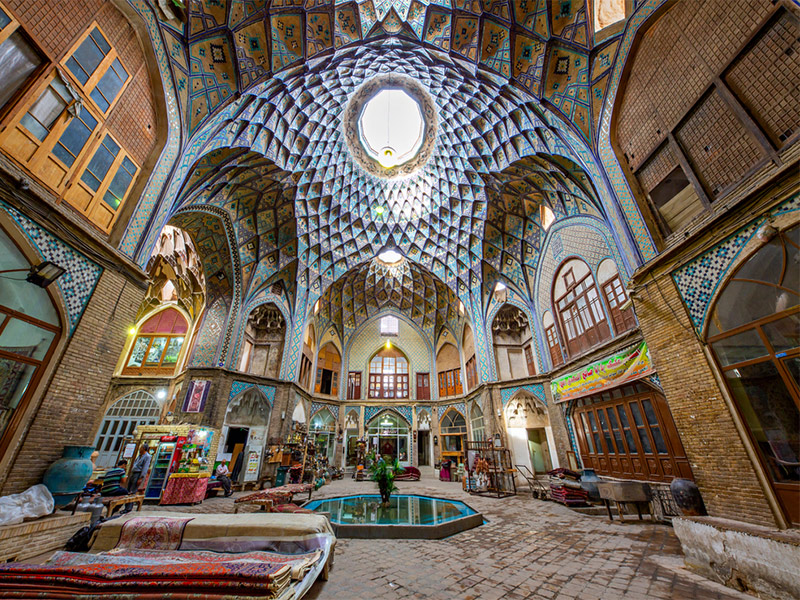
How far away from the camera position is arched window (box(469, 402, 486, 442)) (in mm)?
16969

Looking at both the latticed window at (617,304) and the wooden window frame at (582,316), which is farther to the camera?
the wooden window frame at (582,316)

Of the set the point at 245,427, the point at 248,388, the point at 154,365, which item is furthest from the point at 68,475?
the point at 154,365

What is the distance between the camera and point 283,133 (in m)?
12.3

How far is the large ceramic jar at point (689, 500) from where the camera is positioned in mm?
5918

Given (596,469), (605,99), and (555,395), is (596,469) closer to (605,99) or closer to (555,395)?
(555,395)

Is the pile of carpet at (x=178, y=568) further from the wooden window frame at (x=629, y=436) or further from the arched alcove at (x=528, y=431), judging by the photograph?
the arched alcove at (x=528, y=431)

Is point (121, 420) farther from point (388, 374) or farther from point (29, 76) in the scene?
point (29, 76)

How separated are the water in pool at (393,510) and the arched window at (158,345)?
1212 centimetres

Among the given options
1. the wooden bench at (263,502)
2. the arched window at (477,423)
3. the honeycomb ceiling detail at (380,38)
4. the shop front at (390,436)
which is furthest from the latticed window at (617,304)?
the shop front at (390,436)

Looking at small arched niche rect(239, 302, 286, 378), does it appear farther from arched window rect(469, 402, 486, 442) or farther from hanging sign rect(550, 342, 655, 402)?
hanging sign rect(550, 342, 655, 402)

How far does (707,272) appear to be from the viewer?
5.92 meters

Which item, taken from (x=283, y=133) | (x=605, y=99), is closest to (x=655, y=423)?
(x=605, y=99)

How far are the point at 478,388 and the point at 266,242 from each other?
1341cm

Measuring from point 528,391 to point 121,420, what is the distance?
20055 mm
